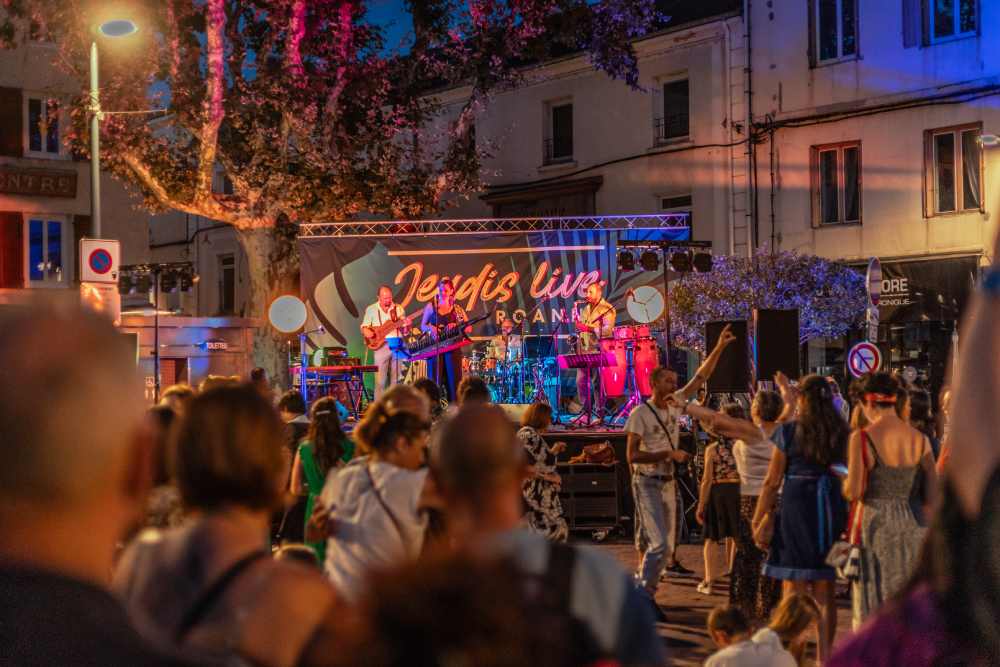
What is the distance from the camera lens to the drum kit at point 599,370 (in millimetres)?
19281

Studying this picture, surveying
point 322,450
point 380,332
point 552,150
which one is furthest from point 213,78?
point 322,450

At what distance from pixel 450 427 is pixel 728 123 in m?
27.0

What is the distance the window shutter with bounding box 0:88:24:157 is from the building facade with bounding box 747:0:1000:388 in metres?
18.4

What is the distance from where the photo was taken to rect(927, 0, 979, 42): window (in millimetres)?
25594

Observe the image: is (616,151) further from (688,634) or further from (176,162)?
(688,634)

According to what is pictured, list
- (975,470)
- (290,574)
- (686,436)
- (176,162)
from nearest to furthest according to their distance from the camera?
1. (975,470)
2. (290,574)
3. (686,436)
4. (176,162)

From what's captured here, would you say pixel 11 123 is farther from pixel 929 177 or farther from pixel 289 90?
pixel 929 177

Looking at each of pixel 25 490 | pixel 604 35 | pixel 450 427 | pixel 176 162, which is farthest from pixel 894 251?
pixel 25 490

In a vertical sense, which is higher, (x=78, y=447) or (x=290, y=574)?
(x=78, y=447)

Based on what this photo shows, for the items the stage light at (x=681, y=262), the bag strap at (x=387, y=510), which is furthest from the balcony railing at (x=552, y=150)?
the bag strap at (x=387, y=510)

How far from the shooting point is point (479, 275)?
23922 millimetres

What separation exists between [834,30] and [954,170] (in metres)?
4.28

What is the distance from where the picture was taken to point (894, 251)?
26.6 m

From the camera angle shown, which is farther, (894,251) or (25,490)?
(894,251)
